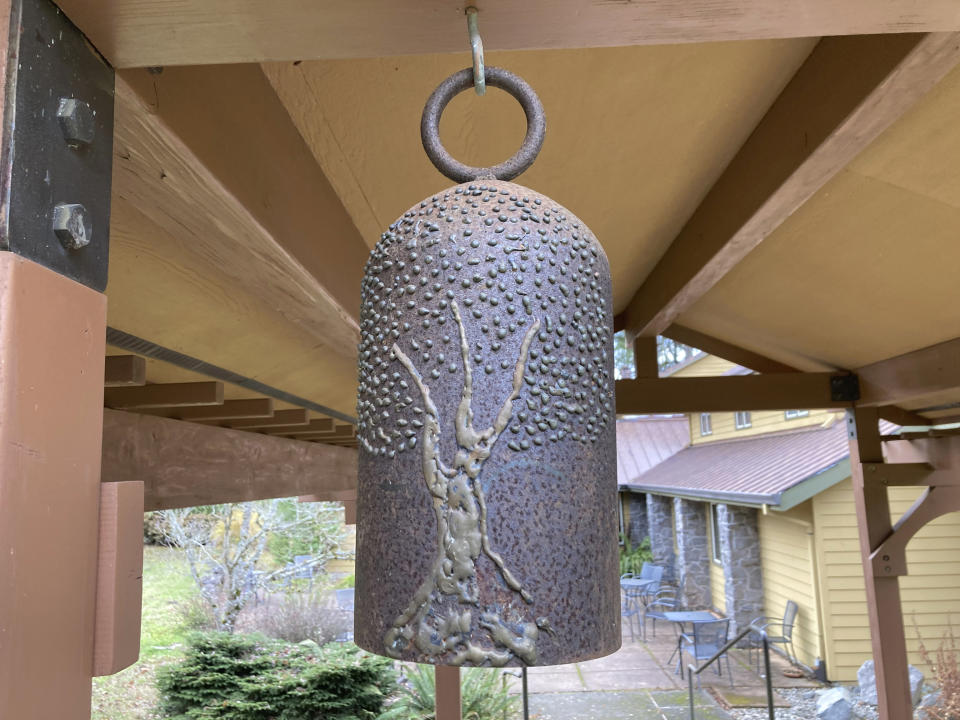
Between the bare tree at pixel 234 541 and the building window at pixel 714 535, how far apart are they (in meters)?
7.10

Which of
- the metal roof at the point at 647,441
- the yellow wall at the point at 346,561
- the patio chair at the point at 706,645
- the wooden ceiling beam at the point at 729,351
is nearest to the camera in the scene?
the wooden ceiling beam at the point at 729,351

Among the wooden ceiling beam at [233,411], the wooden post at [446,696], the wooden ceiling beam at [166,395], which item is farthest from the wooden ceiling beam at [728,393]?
the wooden ceiling beam at [166,395]

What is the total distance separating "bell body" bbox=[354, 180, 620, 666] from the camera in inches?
31.5

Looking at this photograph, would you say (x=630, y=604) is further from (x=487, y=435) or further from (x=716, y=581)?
(x=487, y=435)

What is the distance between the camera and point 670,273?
3.63m

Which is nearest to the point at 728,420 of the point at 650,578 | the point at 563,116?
the point at 650,578

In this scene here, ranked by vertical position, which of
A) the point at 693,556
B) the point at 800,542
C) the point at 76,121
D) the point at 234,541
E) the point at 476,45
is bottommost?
the point at 693,556

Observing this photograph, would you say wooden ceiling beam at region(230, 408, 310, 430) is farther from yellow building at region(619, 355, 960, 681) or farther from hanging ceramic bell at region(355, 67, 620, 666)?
yellow building at region(619, 355, 960, 681)

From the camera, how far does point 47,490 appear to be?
0.75 metres

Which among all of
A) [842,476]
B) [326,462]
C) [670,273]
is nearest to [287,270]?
[670,273]

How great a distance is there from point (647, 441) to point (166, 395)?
57.1 feet

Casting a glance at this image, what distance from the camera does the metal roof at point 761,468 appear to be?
336 inches

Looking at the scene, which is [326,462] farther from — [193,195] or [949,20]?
[949,20]

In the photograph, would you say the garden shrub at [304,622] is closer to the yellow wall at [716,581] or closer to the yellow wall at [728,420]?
the yellow wall at [716,581]
